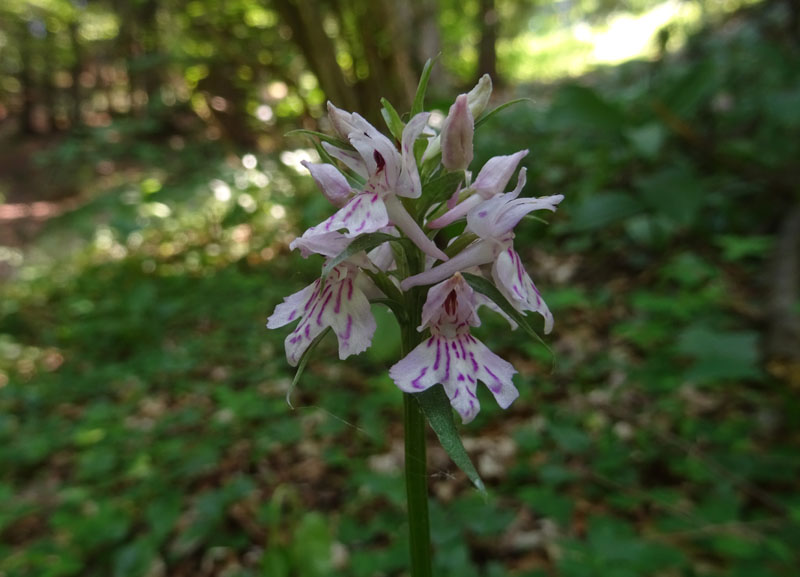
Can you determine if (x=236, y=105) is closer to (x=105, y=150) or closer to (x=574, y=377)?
(x=105, y=150)

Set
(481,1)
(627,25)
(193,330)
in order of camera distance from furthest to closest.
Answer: (627,25) → (481,1) → (193,330)

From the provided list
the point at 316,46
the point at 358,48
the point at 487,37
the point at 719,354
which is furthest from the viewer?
the point at 487,37

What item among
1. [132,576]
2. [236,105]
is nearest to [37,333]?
[236,105]

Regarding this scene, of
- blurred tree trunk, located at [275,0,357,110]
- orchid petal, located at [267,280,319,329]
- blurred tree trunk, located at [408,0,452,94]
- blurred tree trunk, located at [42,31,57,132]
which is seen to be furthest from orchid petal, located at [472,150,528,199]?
blurred tree trunk, located at [42,31,57,132]

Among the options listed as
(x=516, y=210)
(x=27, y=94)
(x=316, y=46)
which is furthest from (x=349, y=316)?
(x=27, y=94)

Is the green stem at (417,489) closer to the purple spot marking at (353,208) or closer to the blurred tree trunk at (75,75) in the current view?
the purple spot marking at (353,208)

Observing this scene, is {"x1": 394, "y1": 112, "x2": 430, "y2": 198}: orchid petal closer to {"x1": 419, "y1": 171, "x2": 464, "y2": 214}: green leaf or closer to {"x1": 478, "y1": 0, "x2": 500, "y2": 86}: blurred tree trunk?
{"x1": 419, "y1": 171, "x2": 464, "y2": 214}: green leaf

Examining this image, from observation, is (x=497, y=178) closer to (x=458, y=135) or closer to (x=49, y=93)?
(x=458, y=135)
